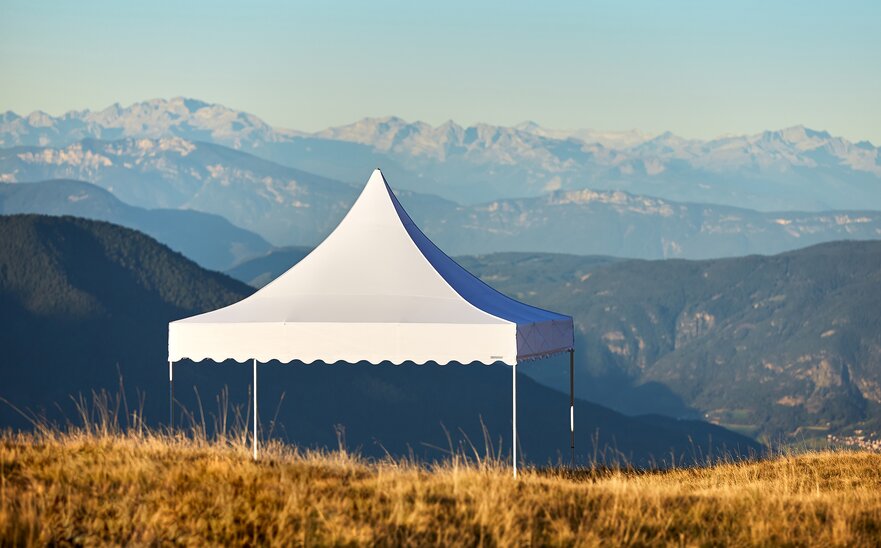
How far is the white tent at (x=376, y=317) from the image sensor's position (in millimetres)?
19156

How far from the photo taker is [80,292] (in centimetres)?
19412

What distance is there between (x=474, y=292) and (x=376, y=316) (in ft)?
7.58

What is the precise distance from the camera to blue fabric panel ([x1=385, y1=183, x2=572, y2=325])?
20.5m

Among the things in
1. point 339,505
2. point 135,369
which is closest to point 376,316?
point 339,505

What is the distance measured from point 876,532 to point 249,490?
6.60 m

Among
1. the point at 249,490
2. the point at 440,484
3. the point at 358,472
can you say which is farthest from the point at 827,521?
the point at 249,490

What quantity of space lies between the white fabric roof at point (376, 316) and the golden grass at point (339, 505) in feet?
7.73

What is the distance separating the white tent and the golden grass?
234 cm

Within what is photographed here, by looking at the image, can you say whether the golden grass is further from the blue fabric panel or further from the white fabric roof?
the blue fabric panel

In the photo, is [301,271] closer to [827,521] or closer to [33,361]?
[827,521]

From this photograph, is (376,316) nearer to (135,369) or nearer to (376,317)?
(376,317)

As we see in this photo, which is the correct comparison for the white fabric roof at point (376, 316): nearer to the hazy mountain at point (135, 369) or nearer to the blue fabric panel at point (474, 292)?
the blue fabric panel at point (474, 292)

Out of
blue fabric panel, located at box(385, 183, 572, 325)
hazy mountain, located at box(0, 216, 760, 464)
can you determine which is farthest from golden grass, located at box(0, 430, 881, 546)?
Result: hazy mountain, located at box(0, 216, 760, 464)


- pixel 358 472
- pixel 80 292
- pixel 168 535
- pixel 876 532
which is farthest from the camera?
pixel 80 292
